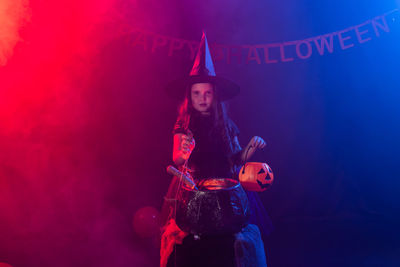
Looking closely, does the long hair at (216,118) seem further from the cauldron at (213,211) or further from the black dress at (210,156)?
the cauldron at (213,211)

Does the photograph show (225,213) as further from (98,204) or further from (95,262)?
(98,204)

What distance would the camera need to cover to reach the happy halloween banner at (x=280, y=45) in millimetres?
2537

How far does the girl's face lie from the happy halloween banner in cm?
68

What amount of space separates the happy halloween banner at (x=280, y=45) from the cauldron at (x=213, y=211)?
5.87ft

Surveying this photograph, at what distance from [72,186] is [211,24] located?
2.22m

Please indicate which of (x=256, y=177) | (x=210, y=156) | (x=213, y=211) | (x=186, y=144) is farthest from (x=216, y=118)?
(x=213, y=211)

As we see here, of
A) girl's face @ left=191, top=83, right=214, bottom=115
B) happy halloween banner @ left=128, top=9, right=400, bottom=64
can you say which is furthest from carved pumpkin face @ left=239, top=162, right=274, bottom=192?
happy halloween banner @ left=128, top=9, right=400, bottom=64

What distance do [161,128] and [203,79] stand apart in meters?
0.87

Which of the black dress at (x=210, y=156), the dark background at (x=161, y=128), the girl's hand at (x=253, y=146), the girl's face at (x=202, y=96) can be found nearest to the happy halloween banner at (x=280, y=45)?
the dark background at (x=161, y=128)

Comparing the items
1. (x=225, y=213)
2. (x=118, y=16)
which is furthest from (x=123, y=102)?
(x=225, y=213)

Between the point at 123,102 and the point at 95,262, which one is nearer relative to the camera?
the point at 95,262

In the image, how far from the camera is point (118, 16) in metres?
2.53

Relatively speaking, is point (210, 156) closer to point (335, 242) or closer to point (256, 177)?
point (256, 177)

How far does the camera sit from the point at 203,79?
209cm
